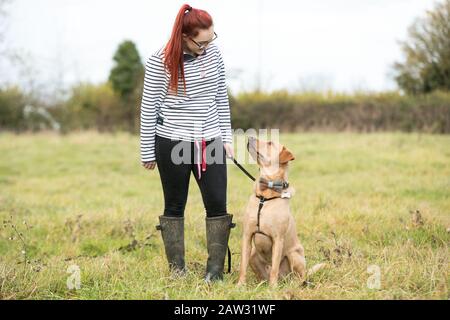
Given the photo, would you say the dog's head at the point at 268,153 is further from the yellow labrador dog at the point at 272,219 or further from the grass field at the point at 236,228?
the grass field at the point at 236,228

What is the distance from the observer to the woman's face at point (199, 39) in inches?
145

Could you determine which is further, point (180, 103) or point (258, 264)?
point (258, 264)

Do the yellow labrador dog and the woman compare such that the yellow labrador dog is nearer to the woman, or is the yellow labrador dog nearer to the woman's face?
the woman

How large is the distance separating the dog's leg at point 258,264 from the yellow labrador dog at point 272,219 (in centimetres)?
5

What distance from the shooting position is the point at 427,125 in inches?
675

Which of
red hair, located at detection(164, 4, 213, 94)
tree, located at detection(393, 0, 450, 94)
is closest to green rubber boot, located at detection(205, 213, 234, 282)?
red hair, located at detection(164, 4, 213, 94)

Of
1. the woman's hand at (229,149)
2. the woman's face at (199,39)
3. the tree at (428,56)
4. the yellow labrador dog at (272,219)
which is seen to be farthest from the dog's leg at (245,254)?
the tree at (428,56)

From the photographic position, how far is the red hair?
365cm

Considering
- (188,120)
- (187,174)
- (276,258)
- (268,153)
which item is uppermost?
(188,120)

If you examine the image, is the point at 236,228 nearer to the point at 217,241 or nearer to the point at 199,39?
the point at 217,241

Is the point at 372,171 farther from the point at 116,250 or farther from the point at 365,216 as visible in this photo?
the point at 116,250

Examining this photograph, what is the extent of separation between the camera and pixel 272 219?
3.73m

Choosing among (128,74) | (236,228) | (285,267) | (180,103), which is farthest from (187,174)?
(128,74)

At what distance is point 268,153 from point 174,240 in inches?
38.4
